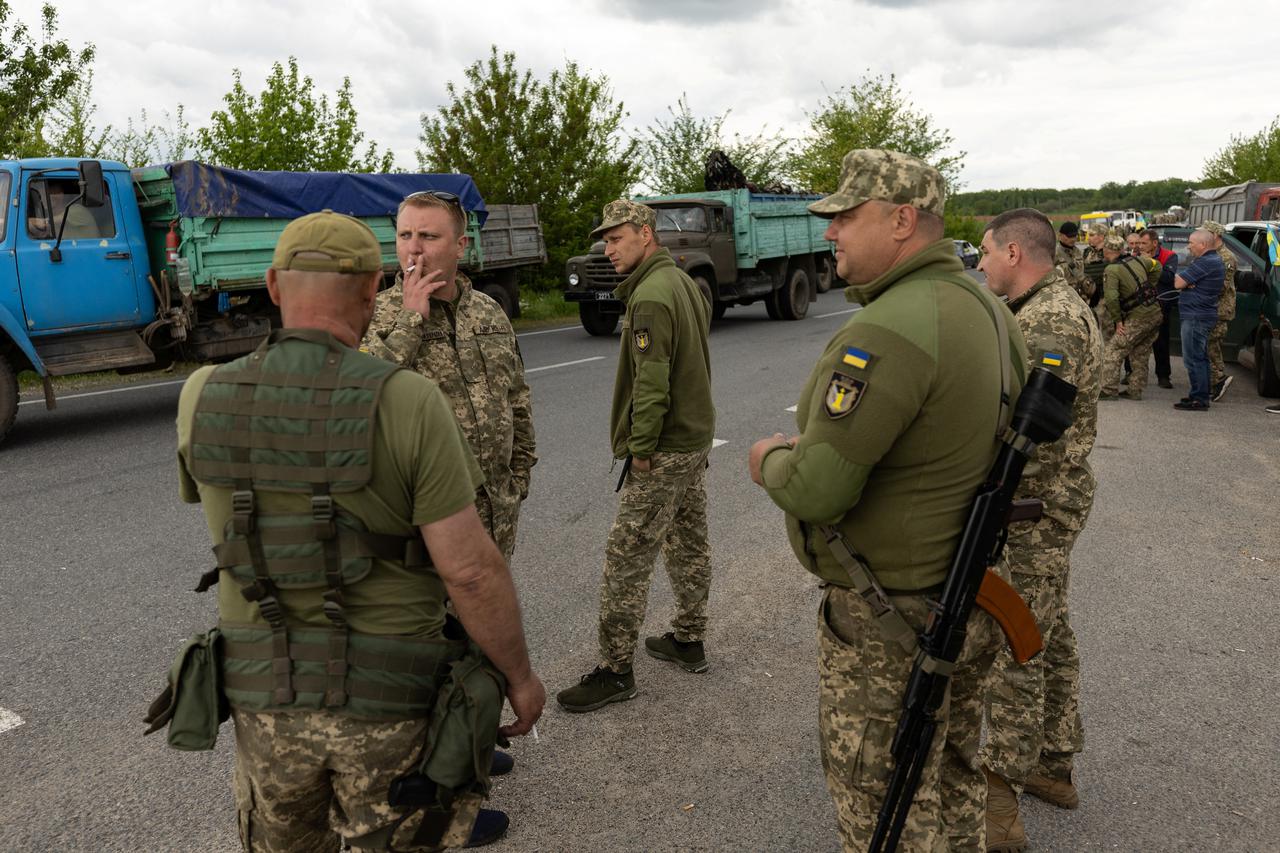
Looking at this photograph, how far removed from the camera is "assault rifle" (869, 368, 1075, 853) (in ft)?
6.54

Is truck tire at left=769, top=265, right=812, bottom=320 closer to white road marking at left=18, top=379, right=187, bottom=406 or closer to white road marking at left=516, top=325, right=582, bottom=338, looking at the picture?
white road marking at left=516, top=325, right=582, bottom=338

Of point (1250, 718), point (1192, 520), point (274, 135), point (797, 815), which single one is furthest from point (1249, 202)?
point (797, 815)

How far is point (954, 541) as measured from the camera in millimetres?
2064

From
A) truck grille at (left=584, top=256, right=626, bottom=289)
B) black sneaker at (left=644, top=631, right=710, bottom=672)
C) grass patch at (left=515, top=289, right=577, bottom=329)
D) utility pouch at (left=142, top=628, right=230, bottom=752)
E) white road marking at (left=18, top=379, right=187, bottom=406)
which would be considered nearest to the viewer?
utility pouch at (left=142, top=628, right=230, bottom=752)

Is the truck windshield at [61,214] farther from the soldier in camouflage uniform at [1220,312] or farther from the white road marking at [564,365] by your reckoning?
the soldier in camouflage uniform at [1220,312]

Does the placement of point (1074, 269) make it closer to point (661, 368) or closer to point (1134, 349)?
point (1134, 349)

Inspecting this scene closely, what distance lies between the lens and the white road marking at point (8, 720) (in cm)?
348

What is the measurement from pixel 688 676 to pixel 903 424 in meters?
2.24

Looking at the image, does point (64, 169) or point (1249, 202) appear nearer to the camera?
point (64, 169)

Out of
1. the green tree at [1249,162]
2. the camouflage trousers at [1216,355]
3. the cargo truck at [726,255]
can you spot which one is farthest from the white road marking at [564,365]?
the green tree at [1249,162]

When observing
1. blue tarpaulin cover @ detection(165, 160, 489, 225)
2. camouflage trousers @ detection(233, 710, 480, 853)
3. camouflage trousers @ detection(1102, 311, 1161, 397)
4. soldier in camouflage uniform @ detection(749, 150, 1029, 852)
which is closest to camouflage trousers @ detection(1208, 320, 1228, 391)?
camouflage trousers @ detection(1102, 311, 1161, 397)

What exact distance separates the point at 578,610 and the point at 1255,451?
610 cm

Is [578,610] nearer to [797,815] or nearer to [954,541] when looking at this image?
[797,815]

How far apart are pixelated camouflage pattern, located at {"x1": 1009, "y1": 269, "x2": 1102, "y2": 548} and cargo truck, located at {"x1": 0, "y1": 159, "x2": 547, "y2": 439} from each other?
8194mm
